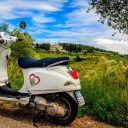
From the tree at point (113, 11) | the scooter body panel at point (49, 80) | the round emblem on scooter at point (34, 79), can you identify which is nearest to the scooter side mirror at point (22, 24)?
the scooter body panel at point (49, 80)

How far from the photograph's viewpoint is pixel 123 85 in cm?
1207

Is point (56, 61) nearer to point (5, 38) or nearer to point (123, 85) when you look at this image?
point (5, 38)

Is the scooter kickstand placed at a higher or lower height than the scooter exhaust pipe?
lower

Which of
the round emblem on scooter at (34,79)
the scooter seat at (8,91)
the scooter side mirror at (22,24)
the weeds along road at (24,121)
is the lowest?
the weeds along road at (24,121)

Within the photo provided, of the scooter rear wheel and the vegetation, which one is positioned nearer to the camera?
the scooter rear wheel

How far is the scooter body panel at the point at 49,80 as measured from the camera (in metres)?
8.41

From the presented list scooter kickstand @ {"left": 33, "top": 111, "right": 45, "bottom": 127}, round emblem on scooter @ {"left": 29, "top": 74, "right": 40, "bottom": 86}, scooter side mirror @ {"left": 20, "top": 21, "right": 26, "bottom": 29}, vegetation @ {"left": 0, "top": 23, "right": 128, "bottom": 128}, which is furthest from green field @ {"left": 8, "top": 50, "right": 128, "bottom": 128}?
scooter side mirror @ {"left": 20, "top": 21, "right": 26, "bottom": 29}

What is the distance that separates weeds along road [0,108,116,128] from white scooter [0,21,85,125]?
253 mm

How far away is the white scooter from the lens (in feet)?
27.6

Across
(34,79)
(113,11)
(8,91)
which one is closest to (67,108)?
(34,79)

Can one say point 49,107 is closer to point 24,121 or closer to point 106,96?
point 24,121

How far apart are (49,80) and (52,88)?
0.16 m

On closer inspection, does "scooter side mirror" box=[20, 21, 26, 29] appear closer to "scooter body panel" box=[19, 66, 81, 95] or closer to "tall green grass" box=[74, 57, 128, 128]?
"scooter body panel" box=[19, 66, 81, 95]

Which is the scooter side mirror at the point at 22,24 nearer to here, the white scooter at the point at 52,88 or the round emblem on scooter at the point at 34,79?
the white scooter at the point at 52,88
